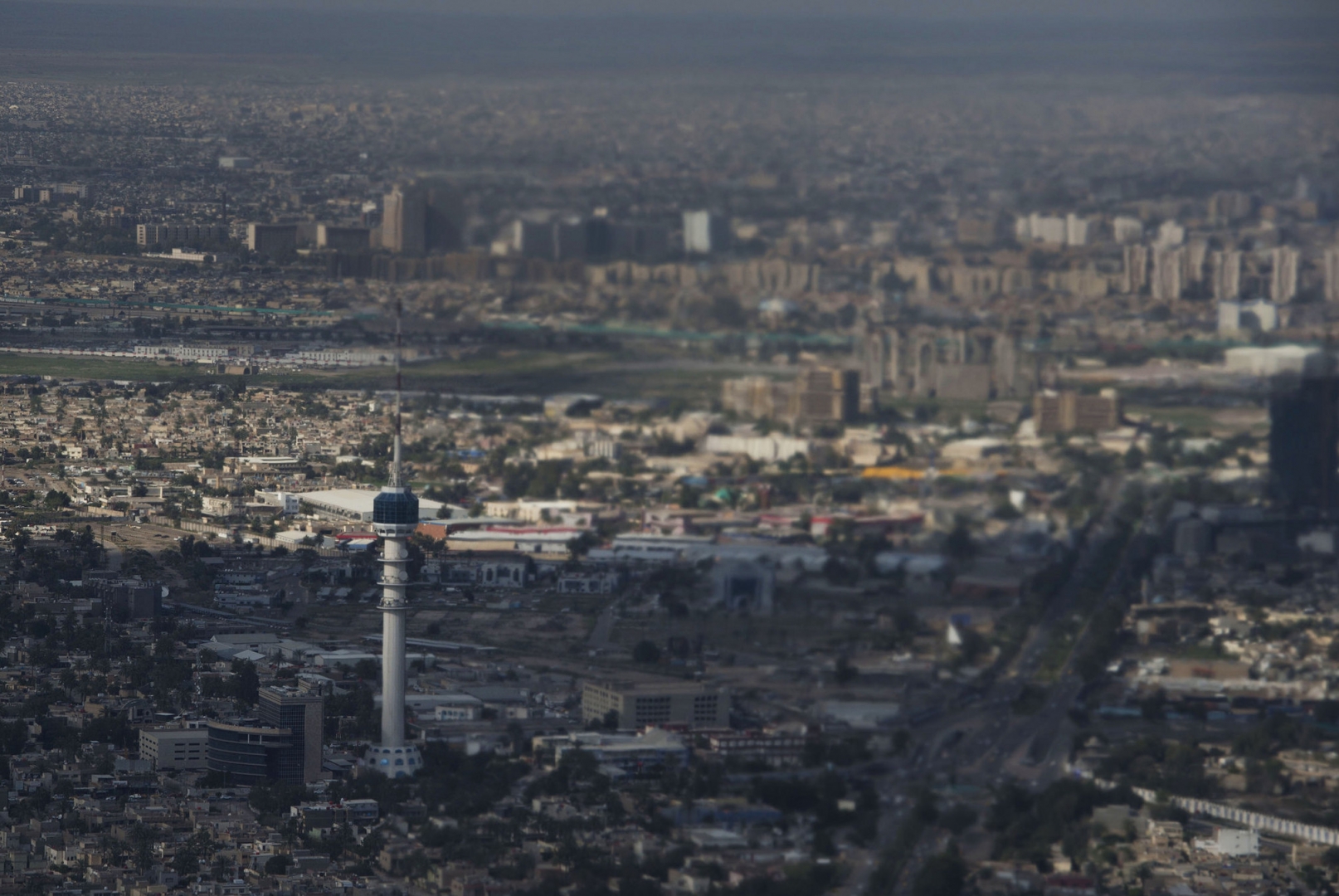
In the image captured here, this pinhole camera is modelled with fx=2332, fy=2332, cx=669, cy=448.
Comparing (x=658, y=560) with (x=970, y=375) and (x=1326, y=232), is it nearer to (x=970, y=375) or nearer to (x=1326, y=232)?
(x=970, y=375)

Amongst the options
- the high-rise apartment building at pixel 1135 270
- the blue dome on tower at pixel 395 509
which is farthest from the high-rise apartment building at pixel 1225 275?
the blue dome on tower at pixel 395 509

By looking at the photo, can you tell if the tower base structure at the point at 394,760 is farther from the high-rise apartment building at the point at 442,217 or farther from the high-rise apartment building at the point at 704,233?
the high-rise apartment building at the point at 704,233

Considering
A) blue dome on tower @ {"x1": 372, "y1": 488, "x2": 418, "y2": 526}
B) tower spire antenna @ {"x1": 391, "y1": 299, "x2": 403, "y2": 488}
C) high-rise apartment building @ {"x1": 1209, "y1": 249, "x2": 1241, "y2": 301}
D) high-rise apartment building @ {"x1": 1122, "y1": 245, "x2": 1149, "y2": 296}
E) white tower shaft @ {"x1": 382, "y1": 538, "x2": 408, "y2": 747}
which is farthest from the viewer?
high-rise apartment building @ {"x1": 1209, "y1": 249, "x2": 1241, "y2": 301}

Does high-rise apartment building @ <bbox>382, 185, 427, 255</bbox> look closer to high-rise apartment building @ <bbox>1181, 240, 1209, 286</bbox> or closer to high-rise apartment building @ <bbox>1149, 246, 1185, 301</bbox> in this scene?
high-rise apartment building @ <bbox>1149, 246, 1185, 301</bbox>

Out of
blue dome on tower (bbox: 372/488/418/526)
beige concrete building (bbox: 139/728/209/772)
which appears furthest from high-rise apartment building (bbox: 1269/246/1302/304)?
beige concrete building (bbox: 139/728/209/772)

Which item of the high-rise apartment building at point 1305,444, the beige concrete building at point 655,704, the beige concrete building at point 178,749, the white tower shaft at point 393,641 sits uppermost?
the high-rise apartment building at point 1305,444

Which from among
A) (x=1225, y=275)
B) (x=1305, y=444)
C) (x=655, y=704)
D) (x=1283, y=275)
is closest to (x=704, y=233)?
(x=655, y=704)
